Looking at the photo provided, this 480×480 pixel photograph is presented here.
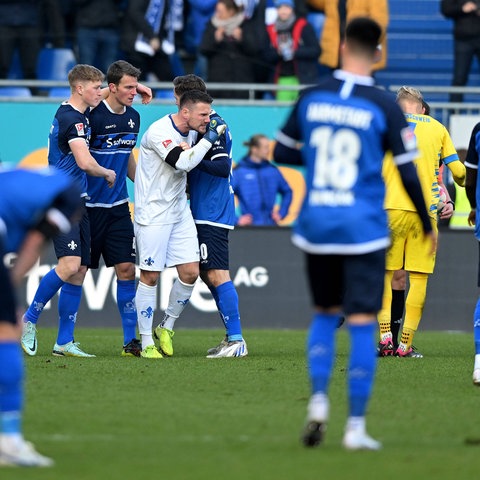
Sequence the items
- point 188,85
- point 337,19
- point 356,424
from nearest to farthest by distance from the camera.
Answer: 1. point 356,424
2. point 188,85
3. point 337,19

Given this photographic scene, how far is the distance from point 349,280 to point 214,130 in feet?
15.0

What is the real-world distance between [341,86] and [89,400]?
275 centimetres

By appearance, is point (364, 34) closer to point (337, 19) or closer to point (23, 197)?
point (23, 197)

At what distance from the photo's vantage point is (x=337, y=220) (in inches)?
252

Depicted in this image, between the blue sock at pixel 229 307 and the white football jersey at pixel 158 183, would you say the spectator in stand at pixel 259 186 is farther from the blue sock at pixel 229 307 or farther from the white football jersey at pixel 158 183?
the white football jersey at pixel 158 183

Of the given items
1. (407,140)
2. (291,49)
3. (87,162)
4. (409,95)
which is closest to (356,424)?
(407,140)

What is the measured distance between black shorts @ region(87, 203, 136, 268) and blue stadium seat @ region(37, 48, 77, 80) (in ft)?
21.5

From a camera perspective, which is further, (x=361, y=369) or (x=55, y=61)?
(x=55, y=61)

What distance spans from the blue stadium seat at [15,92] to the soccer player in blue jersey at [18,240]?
11390 mm

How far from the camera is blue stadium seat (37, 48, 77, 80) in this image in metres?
17.5

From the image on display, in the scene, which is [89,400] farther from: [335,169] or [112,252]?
[112,252]

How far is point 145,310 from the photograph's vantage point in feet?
36.1

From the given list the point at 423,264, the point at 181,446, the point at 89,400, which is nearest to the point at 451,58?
the point at 423,264

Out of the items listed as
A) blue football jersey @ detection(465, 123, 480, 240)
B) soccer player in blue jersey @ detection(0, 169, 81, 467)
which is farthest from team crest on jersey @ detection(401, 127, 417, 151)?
blue football jersey @ detection(465, 123, 480, 240)
